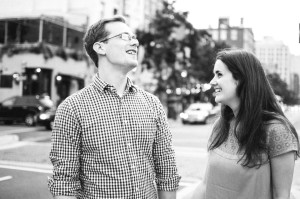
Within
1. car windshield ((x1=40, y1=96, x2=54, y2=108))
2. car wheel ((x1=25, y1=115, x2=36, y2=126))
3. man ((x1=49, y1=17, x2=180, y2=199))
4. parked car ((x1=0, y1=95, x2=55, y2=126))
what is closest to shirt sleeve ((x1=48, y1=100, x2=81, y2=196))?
man ((x1=49, y1=17, x2=180, y2=199))

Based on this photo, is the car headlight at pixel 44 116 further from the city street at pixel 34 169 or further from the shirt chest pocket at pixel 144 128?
the shirt chest pocket at pixel 144 128

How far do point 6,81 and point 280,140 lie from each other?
3135 centimetres

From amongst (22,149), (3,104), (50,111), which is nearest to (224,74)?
(22,149)

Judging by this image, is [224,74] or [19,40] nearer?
[224,74]

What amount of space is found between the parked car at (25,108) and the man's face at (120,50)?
20355mm

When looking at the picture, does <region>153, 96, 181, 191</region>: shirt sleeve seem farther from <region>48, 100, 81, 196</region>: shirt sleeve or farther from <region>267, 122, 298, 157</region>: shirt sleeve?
<region>267, 122, 298, 157</region>: shirt sleeve

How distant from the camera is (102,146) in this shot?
2.47 meters

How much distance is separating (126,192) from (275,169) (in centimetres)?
94

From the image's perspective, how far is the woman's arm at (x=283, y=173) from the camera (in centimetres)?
242

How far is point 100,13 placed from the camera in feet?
124

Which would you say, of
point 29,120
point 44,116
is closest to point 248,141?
point 44,116

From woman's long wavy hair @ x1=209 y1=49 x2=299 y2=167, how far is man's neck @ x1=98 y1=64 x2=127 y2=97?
703 mm

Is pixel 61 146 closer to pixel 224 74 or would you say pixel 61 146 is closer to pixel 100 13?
pixel 224 74

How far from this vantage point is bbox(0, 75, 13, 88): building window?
102ft
